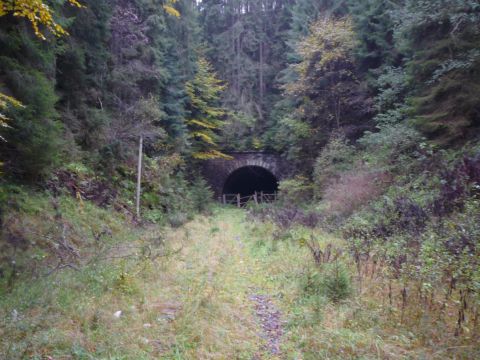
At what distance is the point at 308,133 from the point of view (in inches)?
757

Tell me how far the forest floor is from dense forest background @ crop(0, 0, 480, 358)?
1.46 ft

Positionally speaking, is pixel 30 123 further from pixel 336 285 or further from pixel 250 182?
pixel 250 182

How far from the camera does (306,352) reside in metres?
3.62

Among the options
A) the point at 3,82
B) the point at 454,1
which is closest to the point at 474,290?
the point at 3,82

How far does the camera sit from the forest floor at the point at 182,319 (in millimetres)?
3426

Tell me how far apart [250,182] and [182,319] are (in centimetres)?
2704

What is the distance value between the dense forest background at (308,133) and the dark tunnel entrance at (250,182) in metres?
4.09

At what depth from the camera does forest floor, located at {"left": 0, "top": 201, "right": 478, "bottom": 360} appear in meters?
3.43

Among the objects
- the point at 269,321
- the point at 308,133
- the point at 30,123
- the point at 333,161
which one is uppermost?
the point at 308,133

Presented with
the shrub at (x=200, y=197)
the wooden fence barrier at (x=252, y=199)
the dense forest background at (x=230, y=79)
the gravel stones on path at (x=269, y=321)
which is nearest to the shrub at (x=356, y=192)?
the dense forest background at (x=230, y=79)

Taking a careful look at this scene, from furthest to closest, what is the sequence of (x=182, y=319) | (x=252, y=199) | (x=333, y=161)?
1. (x=252, y=199)
2. (x=333, y=161)
3. (x=182, y=319)

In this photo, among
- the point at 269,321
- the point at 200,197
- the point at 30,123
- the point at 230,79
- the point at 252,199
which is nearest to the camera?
the point at 269,321

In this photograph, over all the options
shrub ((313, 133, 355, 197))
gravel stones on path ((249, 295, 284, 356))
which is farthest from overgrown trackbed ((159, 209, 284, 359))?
shrub ((313, 133, 355, 197))

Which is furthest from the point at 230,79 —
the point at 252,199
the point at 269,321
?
the point at 269,321
